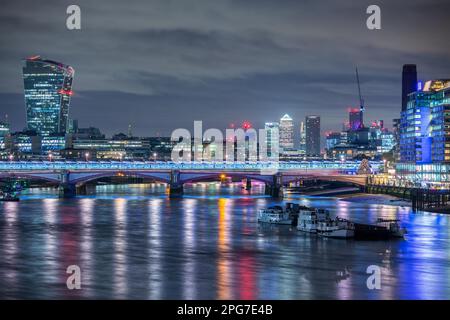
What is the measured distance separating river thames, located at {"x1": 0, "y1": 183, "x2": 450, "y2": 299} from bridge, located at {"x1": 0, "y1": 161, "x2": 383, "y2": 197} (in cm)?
3756

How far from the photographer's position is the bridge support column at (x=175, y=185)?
126 m

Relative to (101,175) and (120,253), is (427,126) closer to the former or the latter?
(101,175)

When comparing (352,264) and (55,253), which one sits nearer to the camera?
(352,264)

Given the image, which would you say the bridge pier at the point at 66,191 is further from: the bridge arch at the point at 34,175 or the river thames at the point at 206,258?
the river thames at the point at 206,258

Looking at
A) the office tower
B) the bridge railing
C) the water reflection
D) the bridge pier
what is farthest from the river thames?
the office tower

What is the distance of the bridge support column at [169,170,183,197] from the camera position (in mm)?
126250

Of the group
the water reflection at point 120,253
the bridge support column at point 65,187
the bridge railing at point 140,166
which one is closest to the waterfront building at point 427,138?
the bridge railing at point 140,166

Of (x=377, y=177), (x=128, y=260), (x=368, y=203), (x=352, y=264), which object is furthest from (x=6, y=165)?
(x=352, y=264)

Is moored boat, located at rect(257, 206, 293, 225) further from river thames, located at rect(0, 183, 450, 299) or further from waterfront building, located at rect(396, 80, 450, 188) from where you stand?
waterfront building, located at rect(396, 80, 450, 188)
